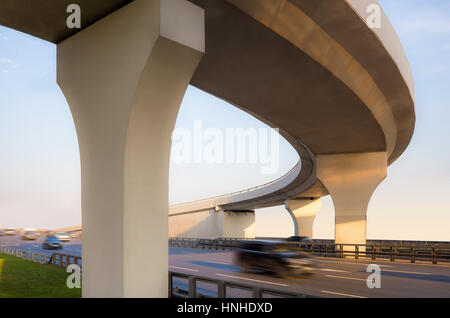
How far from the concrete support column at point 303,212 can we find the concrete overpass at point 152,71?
47.0 meters

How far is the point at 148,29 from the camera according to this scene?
842 centimetres

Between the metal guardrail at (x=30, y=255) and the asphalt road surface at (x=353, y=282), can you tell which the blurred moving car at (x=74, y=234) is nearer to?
the metal guardrail at (x=30, y=255)

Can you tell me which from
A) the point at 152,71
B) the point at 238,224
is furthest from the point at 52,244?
the point at 152,71

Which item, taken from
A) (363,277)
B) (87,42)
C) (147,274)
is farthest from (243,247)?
(87,42)

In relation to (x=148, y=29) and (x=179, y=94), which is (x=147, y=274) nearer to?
(x=179, y=94)

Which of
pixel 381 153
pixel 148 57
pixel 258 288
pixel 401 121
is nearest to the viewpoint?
pixel 148 57

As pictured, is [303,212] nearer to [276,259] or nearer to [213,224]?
[213,224]

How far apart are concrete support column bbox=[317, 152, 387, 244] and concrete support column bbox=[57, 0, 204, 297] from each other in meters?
22.6

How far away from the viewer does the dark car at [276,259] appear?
55.9ft

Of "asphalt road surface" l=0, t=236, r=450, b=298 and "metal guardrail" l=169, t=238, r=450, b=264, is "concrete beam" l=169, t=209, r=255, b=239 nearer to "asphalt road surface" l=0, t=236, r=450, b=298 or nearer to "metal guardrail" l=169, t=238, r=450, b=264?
"metal guardrail" l=169, t=238, r=450, b=264

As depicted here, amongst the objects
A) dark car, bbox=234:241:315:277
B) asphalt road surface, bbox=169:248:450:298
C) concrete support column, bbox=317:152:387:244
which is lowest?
asphalt road surface, bbox=169:248:450:298

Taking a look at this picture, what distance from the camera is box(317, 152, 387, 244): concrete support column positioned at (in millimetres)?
29438

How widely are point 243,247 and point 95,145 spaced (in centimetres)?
1181

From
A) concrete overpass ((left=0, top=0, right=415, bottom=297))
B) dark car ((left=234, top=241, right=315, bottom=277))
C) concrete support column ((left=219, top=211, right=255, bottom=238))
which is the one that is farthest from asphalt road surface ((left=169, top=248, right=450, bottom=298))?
concrete support column ((left=219, top=211, right=255, bottom=238))
